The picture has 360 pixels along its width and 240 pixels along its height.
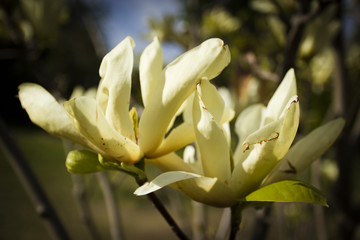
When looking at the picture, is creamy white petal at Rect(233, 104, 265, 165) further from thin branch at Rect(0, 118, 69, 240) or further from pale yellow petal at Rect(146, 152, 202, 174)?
thin branch at Rect(0, 118, 69, 240)

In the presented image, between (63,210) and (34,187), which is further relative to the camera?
(63,210)

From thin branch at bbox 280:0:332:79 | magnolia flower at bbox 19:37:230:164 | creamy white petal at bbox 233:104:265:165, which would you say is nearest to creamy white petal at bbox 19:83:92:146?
magnolia flower at bbox 19:37:230:164

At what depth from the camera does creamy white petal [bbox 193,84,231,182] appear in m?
0.37

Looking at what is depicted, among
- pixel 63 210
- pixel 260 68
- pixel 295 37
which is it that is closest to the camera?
pixel 295 37

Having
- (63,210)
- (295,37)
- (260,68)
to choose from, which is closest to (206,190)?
(295,37)

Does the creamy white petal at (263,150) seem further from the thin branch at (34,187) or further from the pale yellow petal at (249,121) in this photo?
the thin branch at (34,187)

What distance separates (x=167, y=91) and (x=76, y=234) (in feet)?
10.7

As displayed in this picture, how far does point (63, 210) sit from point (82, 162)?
12.6 ft

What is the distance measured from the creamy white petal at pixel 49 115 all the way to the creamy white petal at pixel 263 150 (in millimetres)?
171

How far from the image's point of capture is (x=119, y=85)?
0.38 m

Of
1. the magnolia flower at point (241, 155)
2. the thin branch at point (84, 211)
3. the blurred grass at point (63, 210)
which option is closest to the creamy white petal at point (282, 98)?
the magnolia flower at point (241, 155)

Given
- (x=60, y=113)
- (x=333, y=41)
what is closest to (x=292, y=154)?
(x=60, y=113)

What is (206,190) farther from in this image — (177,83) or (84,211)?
(84,211)

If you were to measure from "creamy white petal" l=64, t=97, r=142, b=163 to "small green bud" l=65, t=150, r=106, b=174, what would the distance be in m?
0.02
